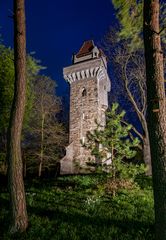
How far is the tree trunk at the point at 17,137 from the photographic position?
5.80 metres

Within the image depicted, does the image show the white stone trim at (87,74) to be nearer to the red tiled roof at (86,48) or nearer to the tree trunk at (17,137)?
the red tiled roof at (86,48)

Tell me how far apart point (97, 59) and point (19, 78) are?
19.9 m

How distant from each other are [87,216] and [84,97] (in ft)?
64.2

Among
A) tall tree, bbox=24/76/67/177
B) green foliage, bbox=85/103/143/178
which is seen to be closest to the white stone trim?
tall tree, bbox=24/76/67/177

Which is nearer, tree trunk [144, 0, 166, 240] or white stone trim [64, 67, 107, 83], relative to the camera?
tree trunk [144, 0, 166, 240]

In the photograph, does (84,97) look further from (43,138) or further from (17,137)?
(17,137)

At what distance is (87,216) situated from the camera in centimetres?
659

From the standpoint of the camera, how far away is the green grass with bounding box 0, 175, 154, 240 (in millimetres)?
5344

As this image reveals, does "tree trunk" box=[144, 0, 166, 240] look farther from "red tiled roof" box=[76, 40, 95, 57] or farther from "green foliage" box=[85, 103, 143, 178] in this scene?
"red tiled roof" box=[76, 40, 95, 57]

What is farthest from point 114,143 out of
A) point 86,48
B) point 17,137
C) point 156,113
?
point 86,48

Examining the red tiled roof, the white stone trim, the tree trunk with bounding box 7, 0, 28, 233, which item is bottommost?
the tree trunk with bounding box 7, 0, 28, 233

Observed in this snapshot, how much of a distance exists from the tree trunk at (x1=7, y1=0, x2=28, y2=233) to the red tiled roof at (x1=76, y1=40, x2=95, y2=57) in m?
21.4

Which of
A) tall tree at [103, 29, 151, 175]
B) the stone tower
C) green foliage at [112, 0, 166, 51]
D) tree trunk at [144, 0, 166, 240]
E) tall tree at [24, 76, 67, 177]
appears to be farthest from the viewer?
the stone tower

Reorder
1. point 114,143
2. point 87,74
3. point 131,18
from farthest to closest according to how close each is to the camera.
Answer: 1. point 87,74
2. point 114,143
3. point 131,18
